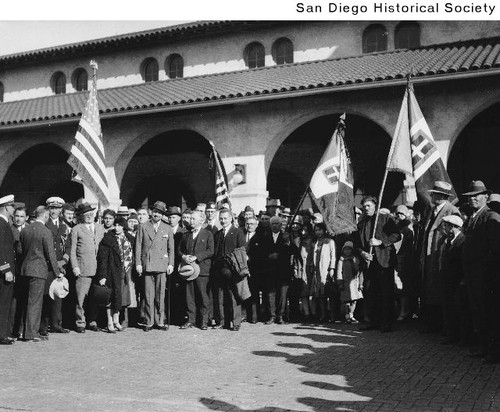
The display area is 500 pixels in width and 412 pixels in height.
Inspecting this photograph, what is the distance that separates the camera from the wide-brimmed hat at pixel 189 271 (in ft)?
31.7

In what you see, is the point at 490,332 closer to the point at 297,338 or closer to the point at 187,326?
the point at 297,338

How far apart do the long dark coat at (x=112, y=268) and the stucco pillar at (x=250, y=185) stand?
5.38 metres

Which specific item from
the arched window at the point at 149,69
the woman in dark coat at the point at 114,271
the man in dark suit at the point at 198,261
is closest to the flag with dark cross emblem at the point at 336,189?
the man in dark suit at the point at 198,261

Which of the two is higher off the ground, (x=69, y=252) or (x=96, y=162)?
(x=96, y=162)

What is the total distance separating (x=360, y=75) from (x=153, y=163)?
9.05 m

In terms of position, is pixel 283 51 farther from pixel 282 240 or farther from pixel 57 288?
pixel 57 288

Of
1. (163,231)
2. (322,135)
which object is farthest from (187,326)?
(322,135)

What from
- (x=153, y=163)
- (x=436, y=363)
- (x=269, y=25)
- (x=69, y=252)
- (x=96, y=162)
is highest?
(x=269, y=25)

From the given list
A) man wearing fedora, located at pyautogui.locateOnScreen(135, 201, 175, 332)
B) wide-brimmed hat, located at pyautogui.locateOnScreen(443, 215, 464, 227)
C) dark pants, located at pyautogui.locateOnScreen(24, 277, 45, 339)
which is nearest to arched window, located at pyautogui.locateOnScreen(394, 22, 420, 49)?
wide-brimmed hat, located at pyautogui.locateOnScreen(443, 215, 464, 227)

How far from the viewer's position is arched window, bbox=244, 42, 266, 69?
18703mm

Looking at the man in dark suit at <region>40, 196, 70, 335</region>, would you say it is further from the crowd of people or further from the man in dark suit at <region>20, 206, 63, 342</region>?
the man in dark suit at <region>20, 206, 63, 342</region>

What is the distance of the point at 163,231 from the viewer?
9.84 metres

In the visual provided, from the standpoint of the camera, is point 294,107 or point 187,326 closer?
point 187,326

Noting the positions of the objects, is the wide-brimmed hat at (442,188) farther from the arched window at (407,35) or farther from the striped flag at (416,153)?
the arched window at (407,35)
